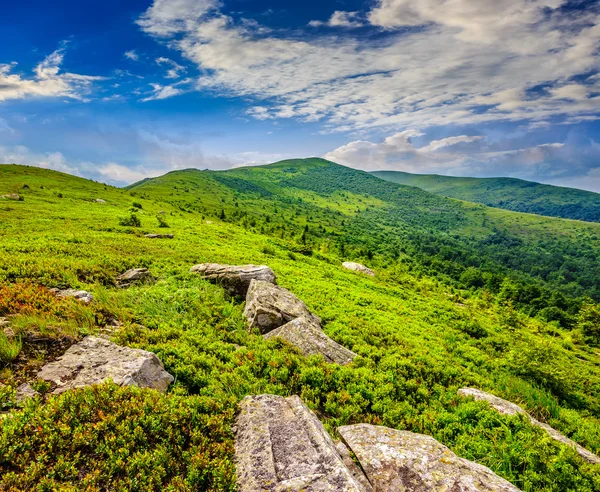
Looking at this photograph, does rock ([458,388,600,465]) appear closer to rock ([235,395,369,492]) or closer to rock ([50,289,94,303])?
rock ([235,395,369,492])

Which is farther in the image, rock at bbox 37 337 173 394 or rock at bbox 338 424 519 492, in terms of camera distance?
rock at bbox 37 337 173 394

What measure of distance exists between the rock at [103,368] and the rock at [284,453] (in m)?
2.95

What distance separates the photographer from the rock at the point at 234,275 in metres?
19.3

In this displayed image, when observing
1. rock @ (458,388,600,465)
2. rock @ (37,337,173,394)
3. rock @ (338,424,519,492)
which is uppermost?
rock @ (37,337,173,394)

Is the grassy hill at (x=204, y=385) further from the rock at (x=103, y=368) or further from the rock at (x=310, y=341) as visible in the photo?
the rock at (x=310, y=341)

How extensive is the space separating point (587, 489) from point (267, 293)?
13.6m

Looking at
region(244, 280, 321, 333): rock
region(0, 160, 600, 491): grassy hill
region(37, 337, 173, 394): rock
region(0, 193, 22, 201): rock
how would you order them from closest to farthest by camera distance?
1. region(0, 160, 600, 491): grassy hill
2. region(37, 337, 173, 394): rock
3. region(244, 280, 321, 333): rock
4. region(0, 193, 22, 201): rock

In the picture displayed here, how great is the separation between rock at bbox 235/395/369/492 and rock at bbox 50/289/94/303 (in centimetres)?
946

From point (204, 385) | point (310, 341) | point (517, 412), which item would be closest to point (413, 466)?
point (204, 385)

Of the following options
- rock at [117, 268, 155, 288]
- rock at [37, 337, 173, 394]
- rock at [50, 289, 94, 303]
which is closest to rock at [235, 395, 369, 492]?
rock at [37, 337, 173, 394]

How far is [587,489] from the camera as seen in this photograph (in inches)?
313

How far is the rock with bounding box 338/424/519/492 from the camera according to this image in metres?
6.57

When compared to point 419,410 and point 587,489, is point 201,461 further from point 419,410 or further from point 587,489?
point 587,489

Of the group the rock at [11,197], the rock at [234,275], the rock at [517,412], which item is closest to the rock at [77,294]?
the rock at [234,275]
